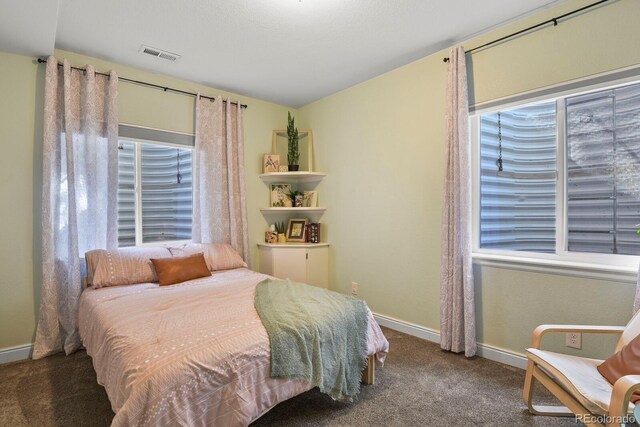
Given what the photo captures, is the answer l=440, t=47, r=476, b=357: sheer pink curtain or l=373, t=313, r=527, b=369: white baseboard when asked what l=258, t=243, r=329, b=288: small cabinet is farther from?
l=440, t=47, r=476, b=357: sheer pink curtain

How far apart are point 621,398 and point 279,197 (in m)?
3.45

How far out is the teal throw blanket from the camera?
1735 millimetres

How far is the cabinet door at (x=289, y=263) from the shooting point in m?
3.80

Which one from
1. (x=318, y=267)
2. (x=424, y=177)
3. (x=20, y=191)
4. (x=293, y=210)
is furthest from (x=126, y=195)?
(x=424, y=177)

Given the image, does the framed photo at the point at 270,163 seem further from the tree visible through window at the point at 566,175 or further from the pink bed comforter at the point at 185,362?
the tree visible through window at the point at 566,175

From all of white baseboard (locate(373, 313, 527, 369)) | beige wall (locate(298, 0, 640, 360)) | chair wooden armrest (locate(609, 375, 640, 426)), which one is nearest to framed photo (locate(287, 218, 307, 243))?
beige wall (locate(298, 0, 640, 360))

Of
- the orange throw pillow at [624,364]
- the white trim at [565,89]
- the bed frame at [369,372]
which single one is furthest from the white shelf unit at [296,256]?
the orange throw pillow at [624,364]

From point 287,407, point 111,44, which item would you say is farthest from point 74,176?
point 287,407

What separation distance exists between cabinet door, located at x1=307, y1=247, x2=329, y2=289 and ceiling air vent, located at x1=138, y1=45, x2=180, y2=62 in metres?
2.35

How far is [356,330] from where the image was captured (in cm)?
207

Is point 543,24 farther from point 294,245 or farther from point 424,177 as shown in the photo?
point 294,245

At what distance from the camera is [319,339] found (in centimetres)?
184

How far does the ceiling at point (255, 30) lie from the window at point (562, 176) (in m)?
0.77

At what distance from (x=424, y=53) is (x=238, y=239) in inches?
105
